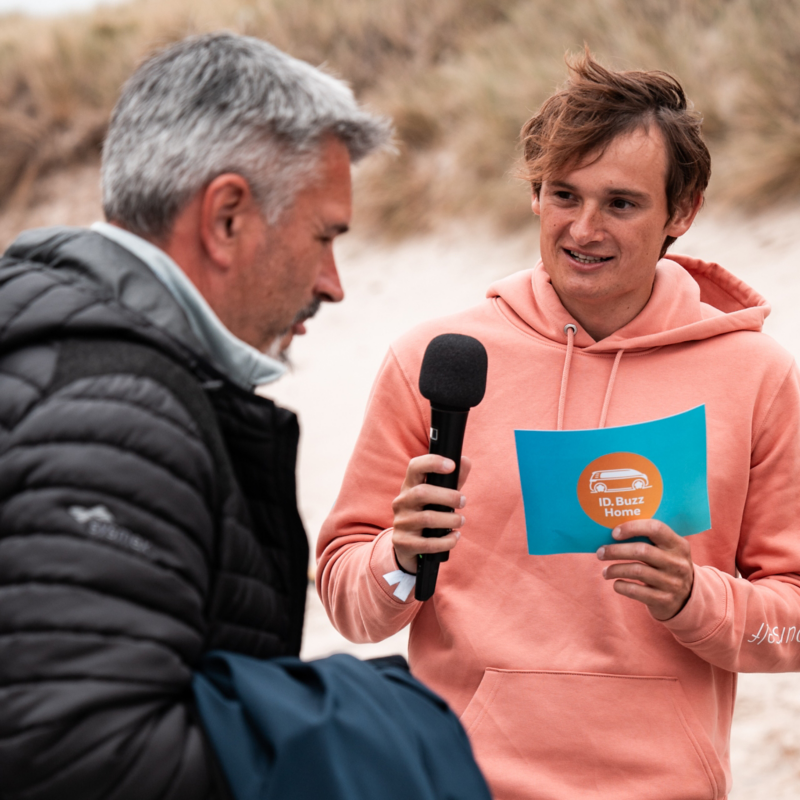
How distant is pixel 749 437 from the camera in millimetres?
1888

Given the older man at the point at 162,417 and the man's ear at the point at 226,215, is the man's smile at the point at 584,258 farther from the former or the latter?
the man's ear at the point at 226,215

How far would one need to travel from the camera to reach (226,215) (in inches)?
52.8

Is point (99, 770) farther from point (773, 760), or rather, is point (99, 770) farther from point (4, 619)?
point (773, 760)

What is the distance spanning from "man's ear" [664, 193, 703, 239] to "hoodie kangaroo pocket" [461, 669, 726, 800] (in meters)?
1.00

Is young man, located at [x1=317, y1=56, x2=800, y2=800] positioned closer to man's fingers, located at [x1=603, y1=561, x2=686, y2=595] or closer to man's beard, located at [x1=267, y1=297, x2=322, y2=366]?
man's fingers, located at [x1=603, y1=561, x2=686, y2=595]

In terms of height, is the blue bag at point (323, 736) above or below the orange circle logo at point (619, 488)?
below

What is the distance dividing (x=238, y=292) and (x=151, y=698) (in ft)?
2.01

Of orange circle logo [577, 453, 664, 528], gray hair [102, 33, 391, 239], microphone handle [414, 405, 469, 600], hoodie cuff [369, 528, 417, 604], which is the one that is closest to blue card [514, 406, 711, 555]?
orange circle logo [577, 453, 664, 528]

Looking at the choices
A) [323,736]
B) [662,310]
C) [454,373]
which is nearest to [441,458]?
[454,373]

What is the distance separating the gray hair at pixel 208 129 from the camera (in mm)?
1312

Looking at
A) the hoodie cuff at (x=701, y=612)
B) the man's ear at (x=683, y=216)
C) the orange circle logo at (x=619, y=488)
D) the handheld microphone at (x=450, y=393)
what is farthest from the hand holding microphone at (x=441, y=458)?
the man's ear at (x=683, y=216)

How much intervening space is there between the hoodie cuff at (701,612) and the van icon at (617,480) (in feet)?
0.80

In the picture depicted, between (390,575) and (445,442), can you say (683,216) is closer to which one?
(445,442)

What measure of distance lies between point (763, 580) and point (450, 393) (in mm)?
838
